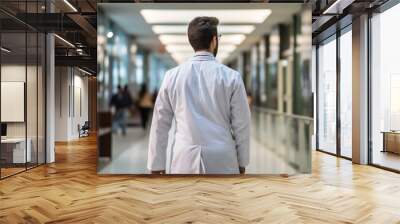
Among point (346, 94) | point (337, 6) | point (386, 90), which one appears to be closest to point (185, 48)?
point (337, 6)

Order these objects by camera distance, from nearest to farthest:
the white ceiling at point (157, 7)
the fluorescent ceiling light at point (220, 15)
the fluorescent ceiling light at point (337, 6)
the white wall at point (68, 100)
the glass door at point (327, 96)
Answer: the white ceiling at point (157, 7) < the fluorescent ceiling light at point (220, 15) < the fluorescent ceiling light at point (337, 6) < the glass door at point (327, 96) < the white wall at point (68, 100)

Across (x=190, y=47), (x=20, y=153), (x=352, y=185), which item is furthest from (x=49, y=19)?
(x=190, y=47)

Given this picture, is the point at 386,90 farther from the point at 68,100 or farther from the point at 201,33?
the point at 68,100

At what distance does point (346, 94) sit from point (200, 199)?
4854 mm

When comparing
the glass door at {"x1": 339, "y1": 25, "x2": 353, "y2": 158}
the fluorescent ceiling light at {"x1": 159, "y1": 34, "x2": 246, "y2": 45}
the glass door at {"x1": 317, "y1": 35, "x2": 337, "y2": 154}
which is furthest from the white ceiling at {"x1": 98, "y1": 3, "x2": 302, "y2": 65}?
the glass door at {"x1": 317, "y1": 35, "x2": 337, "y2": 154}

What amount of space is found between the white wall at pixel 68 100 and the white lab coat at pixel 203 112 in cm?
1094

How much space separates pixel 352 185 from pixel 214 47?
3676 millimetres

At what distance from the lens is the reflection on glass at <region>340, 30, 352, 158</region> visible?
7.65 meters

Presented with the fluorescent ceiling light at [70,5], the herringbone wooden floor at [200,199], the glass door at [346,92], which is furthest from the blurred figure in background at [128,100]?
the glass door at [346,92]

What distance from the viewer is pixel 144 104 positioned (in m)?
1.85

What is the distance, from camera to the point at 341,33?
8.12 m

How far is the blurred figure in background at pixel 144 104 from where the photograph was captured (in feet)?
5.94

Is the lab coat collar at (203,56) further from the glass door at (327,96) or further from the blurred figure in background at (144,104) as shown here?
the glass door at (327,96)

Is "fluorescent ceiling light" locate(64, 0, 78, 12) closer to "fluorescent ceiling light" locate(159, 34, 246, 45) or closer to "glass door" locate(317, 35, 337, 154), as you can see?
"fluorescent ceiling light" locate(159, 34, 246, 45)
